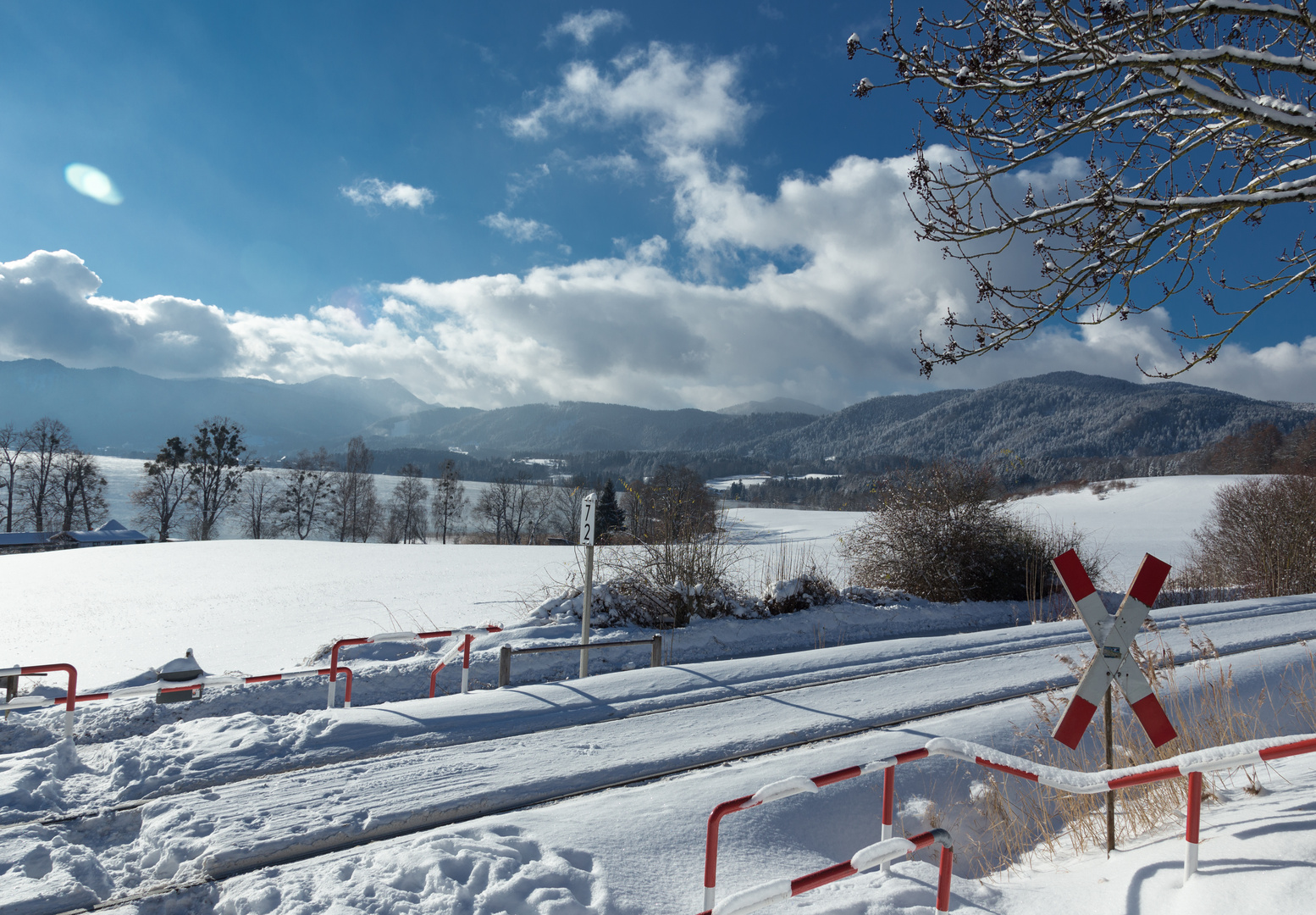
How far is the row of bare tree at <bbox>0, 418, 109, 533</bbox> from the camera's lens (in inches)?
1957

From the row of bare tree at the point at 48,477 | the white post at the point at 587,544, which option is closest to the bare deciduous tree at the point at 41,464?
the row of bare tree at the point at 48,477

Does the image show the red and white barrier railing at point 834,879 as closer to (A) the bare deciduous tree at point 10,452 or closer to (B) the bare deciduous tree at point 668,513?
(B) the bare deciduous tree at point 668,513

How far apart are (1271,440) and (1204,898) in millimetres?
96740

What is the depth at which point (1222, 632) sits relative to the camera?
11.5 meters

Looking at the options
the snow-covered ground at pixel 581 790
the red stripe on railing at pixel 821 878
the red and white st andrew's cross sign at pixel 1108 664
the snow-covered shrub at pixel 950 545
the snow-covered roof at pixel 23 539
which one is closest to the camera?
the red stripe on railing at pixel 821 878

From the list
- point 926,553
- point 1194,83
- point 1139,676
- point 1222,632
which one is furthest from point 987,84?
point 926,553

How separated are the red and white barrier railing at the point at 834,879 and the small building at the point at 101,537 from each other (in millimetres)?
56703

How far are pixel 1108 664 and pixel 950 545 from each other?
48.3ft

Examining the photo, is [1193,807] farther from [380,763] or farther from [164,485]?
[164,485]

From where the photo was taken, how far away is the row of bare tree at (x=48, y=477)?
49719 millimetres

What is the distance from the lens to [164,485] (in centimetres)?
4878

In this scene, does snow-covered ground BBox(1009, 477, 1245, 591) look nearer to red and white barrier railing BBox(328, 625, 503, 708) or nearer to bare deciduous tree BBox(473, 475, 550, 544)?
red and white barrier railing BBox(328, 625, 503, 708)

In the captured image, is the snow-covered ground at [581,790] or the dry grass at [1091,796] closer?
the snow-covered ground at [581,790]

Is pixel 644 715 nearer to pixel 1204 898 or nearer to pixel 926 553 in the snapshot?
pixel 1204 898
